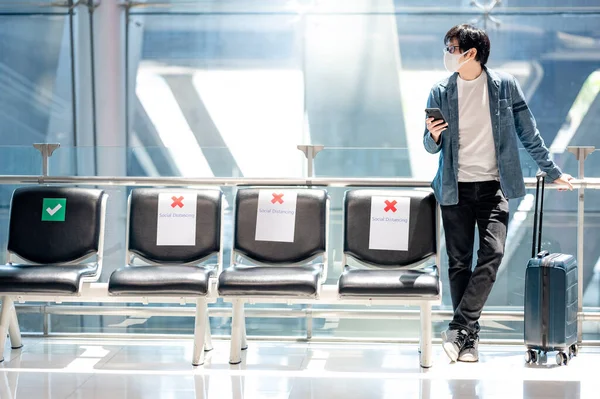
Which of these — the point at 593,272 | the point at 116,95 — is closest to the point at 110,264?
the point at 593,272

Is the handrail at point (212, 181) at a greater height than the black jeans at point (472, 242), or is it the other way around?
the handrail at point (212, 181)

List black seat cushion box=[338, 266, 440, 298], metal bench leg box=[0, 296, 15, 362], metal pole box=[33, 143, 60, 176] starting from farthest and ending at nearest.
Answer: metal pole box=[33, 143, 60, 176], metal bench leg box=[0, 296, 15, 362], black seat cushion box=[338, 266, 440, 298]

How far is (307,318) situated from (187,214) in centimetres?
81

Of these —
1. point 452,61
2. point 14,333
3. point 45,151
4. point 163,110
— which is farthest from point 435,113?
point 163,110

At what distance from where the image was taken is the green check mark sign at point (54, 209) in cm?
384

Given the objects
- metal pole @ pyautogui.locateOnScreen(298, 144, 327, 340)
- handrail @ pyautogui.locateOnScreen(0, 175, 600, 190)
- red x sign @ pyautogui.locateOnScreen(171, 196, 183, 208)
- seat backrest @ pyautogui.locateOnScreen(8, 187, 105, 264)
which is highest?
metal pole @ pyautogui.locateOnScreen(298, 144, 327, 340)

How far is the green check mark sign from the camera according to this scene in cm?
384

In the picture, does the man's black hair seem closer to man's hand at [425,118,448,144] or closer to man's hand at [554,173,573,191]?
man's hand at [425,118,448,144]

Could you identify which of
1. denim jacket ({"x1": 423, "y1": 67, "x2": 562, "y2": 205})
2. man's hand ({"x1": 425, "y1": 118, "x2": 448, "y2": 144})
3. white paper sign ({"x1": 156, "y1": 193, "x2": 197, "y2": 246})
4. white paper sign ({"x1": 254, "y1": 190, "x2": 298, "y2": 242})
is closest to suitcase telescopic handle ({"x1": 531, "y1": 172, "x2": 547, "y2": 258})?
denim jacket ({"x1": 423, "y1": 67, "x2": 562, "y2": 205})

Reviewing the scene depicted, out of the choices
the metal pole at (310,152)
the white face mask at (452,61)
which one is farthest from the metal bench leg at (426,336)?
the white face mask at (452,61)

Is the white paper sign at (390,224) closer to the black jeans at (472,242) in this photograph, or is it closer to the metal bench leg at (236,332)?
the black jeans at (472,242)

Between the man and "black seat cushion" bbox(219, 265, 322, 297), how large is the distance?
673mm

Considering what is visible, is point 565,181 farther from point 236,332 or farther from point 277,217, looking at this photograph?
point 236,332

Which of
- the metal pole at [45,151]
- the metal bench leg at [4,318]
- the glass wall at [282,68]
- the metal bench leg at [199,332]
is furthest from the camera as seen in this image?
the glass wall at [282,68]
